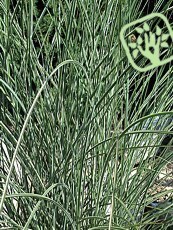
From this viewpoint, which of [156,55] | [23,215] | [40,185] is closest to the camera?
[156,55]

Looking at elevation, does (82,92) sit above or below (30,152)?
above

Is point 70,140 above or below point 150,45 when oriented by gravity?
below

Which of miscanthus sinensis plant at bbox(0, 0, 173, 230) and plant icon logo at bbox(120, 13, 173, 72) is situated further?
miscanthus sinensis plant at bbox(0, 0, 173, 230)

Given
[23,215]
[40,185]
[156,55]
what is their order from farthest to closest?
[23,215] → [40,185] → [156,55]

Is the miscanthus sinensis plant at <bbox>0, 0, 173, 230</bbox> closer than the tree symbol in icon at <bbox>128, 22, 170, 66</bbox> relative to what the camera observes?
No

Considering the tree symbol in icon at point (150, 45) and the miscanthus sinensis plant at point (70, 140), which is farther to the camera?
the miscanthus sinensis plant at point (70, 140)

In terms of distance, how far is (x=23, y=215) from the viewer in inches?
51.3

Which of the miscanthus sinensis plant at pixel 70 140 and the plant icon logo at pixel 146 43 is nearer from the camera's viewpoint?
the plant icon logo at pixel 146 43

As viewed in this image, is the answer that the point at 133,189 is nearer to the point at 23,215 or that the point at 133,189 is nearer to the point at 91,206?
the point at 91,206

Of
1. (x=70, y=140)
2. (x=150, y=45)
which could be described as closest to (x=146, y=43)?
(x=150, y=45)

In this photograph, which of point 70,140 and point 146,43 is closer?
point 146,43

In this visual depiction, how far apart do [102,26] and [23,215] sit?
540 millimetres

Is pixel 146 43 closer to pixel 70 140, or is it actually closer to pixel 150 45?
pixel 150 45

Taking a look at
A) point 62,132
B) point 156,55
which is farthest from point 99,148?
point 156,55
